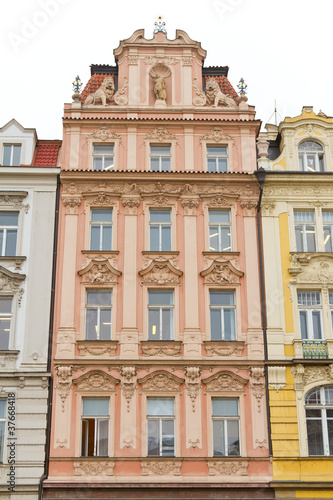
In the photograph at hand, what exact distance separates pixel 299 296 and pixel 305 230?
2.95 meters

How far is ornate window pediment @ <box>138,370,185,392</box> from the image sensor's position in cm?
2773

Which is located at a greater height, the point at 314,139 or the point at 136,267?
the point at 314,139

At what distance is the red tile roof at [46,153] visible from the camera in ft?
106

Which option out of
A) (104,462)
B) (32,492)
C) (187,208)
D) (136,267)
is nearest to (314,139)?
(187,208)

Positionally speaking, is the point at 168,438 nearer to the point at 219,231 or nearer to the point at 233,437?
the point at 233,437

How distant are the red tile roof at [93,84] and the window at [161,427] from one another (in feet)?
47.0

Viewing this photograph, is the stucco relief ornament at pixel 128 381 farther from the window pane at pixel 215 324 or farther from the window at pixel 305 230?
the window at pixel 305 230

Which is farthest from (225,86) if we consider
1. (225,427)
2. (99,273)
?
(225,427)

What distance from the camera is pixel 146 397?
2773cm

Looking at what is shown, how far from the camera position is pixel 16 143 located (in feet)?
106

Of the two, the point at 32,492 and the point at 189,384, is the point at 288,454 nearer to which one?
the point at 189,384

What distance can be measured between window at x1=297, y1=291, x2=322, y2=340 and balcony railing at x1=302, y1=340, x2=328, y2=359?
0.31 m

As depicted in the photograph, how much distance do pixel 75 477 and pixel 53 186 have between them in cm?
1181

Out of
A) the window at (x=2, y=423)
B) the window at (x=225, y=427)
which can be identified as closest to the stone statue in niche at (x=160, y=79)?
the window at (x=225, y=427)
